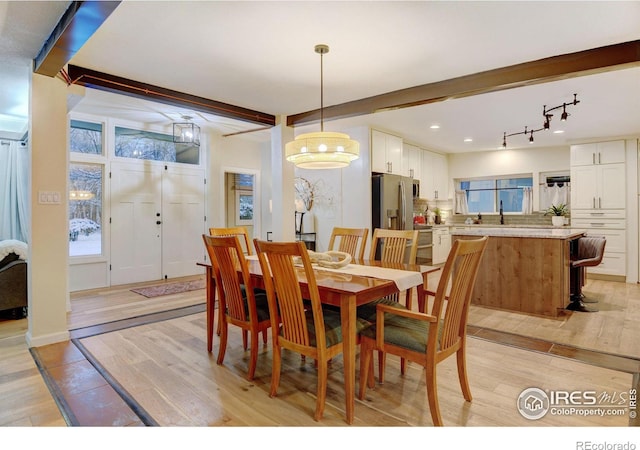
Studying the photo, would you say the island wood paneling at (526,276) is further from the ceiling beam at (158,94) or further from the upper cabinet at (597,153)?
the ceiling beam at (158,94)

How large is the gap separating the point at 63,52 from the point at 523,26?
3.27 metres

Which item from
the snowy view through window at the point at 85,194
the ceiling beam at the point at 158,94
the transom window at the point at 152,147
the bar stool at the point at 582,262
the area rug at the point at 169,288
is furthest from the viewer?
the transom window at the point at 152,147

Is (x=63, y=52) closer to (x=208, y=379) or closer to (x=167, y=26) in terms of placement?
(x=167, y=26)

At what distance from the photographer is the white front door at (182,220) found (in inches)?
230

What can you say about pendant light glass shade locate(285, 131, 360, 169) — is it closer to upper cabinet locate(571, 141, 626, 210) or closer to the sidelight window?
the sidelight window

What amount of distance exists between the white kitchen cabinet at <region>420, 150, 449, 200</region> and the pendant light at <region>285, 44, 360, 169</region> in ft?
14.7

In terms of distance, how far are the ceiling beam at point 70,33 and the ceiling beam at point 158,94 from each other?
0.35 meters

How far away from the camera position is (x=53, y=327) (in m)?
3.05

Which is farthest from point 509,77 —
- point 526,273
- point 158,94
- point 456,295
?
point 158,94

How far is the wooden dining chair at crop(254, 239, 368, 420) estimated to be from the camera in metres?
1.91

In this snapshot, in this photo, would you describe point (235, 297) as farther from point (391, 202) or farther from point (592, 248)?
point (592, 248)

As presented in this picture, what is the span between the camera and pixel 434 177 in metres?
7.41

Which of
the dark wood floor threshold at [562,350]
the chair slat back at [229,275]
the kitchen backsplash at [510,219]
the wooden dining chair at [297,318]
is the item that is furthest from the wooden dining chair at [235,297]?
the kitchen backsplash at [510,219]
